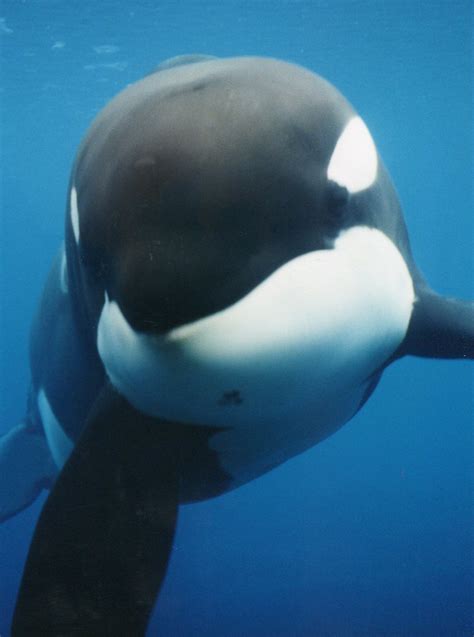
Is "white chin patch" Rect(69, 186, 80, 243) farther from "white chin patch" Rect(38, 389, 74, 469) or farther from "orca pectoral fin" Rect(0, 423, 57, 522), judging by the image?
"orca pectoral fin" Rect(0, 423, 57, 522)

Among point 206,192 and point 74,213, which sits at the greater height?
point 206,192

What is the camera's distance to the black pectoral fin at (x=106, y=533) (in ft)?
11.9

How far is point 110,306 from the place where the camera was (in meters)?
3.08

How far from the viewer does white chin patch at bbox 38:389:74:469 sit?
7121mm

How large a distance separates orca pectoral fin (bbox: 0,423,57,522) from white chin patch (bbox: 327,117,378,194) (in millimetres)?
Result: 7095

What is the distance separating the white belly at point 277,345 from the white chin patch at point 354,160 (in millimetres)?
237

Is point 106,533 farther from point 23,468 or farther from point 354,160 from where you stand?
point 23,468

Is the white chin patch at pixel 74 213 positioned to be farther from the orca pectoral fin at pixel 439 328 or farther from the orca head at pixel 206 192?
the orca pectoral fin at pixel 439 328

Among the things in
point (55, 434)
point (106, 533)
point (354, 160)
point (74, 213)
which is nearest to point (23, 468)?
point (55, 434)

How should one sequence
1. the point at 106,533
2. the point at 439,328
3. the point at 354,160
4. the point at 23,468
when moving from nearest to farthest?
the point at 354,160 → the point at 106,533 → the point at 439,328 → the point at 23,468

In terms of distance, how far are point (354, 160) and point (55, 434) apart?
496 centimetres

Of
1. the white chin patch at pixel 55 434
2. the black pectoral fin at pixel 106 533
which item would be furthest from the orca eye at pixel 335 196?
the white chin patch at pixel 55 434

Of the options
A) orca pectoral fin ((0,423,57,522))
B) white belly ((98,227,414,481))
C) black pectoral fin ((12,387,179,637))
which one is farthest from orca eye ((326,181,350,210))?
orca pectoral fin ((0,423,57,522))

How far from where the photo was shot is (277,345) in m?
2.86
